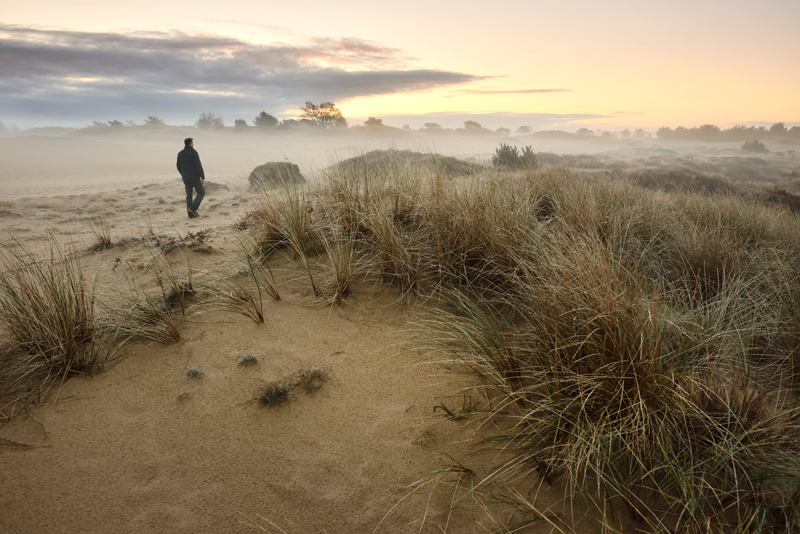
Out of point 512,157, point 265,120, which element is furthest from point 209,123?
point 512,157

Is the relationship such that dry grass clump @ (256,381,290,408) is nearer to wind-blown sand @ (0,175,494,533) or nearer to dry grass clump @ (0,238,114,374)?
wind-blown sand @ (0,175,494,533)

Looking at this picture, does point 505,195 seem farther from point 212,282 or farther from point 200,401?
point 200,401

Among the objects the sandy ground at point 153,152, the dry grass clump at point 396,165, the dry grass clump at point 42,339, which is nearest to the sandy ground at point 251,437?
the dry grass clump at point 42,339

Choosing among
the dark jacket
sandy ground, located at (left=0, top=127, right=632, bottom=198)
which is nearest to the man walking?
the dark jacket

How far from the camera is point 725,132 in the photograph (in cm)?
4569

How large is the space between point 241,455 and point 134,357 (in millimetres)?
1426

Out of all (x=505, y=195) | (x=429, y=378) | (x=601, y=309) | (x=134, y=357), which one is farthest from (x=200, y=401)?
(x=505, y=195)

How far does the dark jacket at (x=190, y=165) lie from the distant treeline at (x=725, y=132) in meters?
48.9

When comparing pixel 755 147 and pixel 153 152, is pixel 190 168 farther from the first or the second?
pixel 755 147

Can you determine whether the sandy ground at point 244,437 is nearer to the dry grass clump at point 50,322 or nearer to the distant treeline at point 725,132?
the dry grass clump at point 50,322

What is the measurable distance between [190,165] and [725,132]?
188 feet

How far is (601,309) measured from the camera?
85.7 inches

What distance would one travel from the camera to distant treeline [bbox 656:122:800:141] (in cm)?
3922

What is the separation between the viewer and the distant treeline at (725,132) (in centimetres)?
3922
